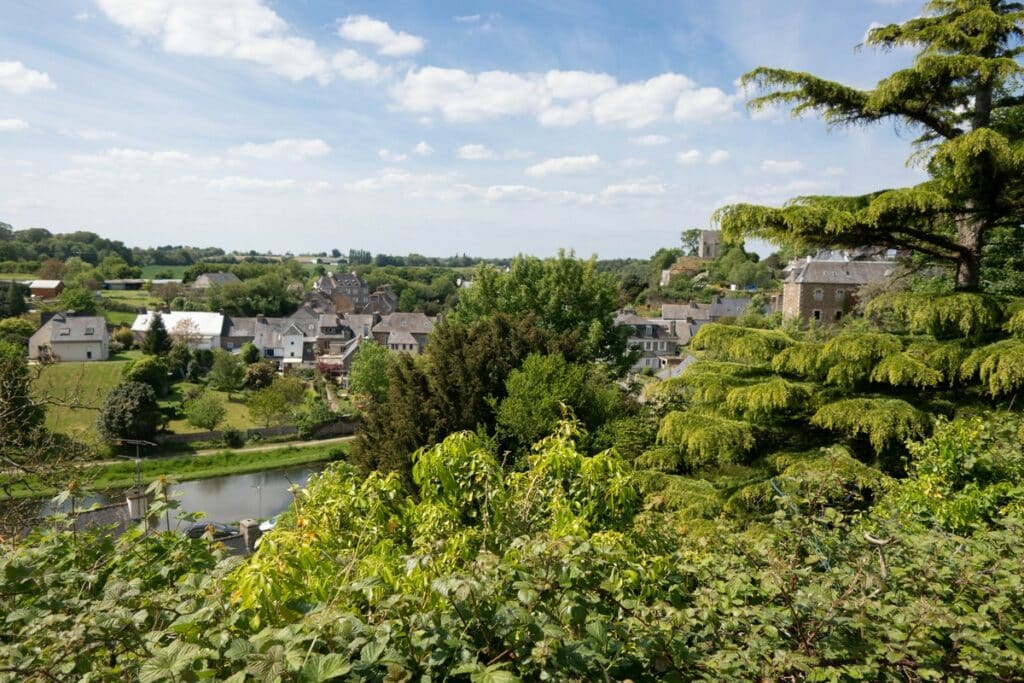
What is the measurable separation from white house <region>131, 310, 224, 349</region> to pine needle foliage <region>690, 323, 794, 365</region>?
59668 mm

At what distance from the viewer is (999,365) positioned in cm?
638

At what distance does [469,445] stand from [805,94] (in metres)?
6.60

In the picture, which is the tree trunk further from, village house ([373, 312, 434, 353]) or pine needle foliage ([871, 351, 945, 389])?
village house ([373, 312, 434, 353])

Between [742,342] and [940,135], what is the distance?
4.04m

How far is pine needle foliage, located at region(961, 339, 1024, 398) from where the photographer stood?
6270mm

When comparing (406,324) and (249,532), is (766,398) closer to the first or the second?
(249,532)

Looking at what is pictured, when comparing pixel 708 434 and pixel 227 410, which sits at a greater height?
pixel 708 434

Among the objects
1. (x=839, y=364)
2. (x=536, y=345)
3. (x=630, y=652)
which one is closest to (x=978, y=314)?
(x=839, y=364)

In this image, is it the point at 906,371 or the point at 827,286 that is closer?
the point at 906,371

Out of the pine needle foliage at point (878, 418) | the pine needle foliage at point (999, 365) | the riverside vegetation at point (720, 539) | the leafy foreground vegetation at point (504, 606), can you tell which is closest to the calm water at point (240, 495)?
the riverside vegetation at point (720, 539)

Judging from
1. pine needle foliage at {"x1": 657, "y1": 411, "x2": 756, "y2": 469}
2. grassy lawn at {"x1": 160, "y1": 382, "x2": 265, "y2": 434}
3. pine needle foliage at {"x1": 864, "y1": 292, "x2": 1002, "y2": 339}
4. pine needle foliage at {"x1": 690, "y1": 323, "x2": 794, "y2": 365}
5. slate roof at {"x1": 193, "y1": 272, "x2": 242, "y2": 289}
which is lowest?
grassy lawn at {"x1": 160, "y1": 382, "x2": 265, "y2": 434}

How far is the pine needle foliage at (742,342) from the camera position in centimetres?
805

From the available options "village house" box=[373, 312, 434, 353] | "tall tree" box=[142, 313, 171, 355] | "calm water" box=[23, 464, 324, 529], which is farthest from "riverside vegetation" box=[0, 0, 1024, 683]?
"tall tree" box=[142, 313, 171, 355]

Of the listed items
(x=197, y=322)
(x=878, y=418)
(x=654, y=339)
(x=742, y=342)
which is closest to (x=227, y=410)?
(x=197, y=322)
